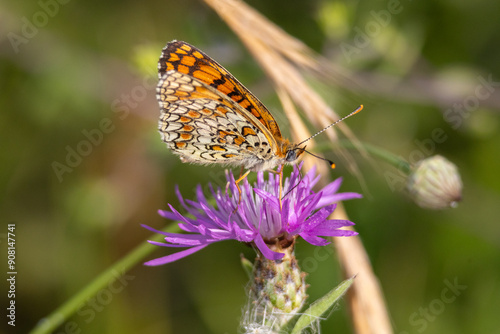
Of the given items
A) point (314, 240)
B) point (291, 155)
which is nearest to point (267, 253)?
point (314, 240)

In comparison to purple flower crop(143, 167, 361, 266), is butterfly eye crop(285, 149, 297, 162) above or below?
above

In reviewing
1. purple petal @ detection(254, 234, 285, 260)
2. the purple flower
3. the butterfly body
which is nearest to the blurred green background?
the butterfly body

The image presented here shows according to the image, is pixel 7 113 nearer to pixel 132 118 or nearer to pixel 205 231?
pixel 132 118

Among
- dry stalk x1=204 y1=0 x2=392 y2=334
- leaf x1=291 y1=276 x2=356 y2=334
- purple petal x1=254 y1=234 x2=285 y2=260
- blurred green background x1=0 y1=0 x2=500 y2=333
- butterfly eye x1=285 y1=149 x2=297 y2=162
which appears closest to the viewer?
leaf x1=291 y1=276 x2=356 y2=334

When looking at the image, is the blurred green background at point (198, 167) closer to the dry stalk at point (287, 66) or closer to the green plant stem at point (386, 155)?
the green plant stem at point (386, 155)

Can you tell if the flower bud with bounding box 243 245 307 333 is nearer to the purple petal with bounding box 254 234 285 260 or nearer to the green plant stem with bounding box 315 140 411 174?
the purple petal with bounding box 254 234 285 260

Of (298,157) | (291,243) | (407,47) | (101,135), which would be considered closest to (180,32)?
(101,135)
